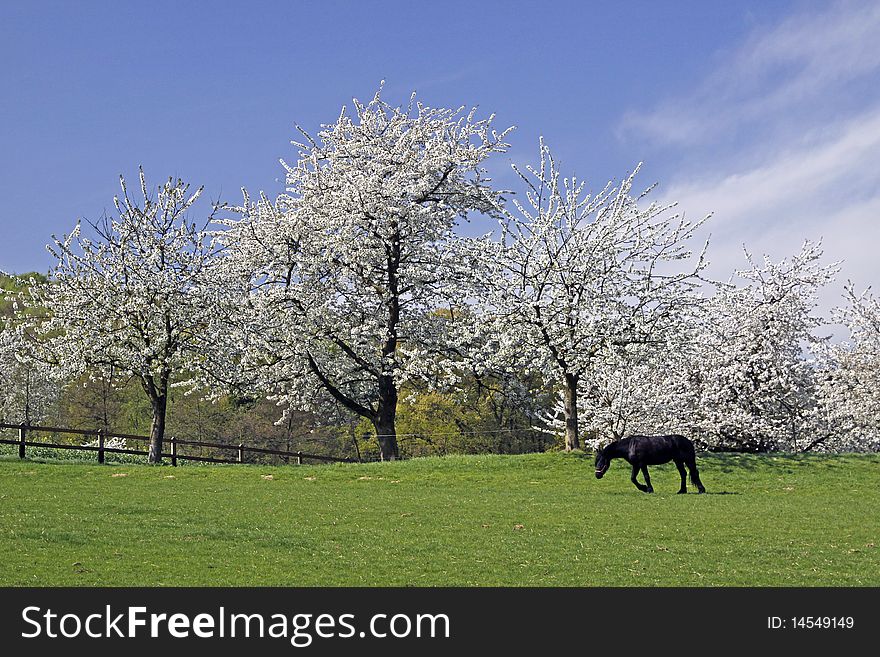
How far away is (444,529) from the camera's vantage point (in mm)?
15461

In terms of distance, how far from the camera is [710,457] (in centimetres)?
2939

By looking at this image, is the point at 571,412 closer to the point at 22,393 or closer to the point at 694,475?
the point at 694,475

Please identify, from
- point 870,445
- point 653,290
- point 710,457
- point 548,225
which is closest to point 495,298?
point 548,225

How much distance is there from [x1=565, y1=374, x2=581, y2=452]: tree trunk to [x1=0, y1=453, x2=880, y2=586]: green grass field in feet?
11.5

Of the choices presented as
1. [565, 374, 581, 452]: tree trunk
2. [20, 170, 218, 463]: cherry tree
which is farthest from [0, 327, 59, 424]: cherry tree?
[565, 374, 581, 452]: tree trunk

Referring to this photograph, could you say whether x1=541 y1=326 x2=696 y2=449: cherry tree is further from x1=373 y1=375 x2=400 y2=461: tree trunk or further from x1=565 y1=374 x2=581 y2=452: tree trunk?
x1=373 y1=375 x2=400 y2=461: tree trunk

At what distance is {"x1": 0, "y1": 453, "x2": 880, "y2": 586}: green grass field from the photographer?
36.9 feet

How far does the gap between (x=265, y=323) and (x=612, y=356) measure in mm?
14132

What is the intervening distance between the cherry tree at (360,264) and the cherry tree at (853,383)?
1679cm

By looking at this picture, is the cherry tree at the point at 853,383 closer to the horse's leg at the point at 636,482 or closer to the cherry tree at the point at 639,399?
the cherry tree at the point at 639,399


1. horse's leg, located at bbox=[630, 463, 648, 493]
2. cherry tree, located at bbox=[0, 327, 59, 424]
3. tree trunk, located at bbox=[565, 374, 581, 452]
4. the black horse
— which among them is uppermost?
cherry tree, located at bbox=[0, 327, 59, 424]

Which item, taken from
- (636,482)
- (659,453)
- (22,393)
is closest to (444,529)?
(636,482)

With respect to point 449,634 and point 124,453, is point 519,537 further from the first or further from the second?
point 124,453

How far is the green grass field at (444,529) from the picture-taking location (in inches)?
442
